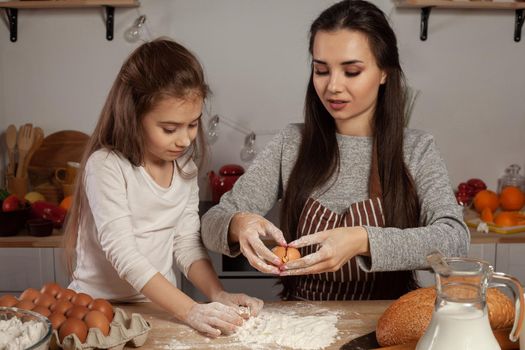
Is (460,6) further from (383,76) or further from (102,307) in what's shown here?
(102,307)

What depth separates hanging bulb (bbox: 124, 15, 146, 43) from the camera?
113 inches

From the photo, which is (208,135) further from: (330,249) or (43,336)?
(43,336)

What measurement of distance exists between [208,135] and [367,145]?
1358 millimetres

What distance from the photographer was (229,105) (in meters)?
3.01

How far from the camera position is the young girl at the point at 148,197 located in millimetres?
1388

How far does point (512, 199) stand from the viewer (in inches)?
111

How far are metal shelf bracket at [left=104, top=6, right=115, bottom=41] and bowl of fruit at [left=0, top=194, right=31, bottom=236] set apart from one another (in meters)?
0.83

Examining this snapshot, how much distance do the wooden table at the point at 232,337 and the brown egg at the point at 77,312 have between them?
0.42 ft

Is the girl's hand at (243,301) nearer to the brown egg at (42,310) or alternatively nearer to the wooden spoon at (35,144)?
the brown egg at (42,310)

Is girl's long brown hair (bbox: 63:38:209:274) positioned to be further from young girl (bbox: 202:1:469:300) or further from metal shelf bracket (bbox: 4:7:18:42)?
metal shelf bracket (bbox: 4:7:18:42)

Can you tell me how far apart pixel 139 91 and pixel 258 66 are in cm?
158

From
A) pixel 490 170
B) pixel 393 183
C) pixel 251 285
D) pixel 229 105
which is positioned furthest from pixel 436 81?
pixel 393 183

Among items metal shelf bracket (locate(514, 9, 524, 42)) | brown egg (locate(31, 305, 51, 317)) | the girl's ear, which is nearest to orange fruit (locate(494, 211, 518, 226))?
metal shelf bracket (locate(514, 9, 524, 42))

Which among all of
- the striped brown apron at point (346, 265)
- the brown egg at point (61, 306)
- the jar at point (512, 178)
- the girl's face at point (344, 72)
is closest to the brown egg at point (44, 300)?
the brown egg at point (61, 306)
